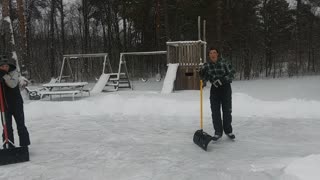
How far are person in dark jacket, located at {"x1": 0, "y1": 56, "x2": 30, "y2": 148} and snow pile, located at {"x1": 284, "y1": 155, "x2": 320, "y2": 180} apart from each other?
4249 mm

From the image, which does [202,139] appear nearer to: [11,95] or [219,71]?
[219,71]

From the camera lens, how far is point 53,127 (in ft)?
32.3

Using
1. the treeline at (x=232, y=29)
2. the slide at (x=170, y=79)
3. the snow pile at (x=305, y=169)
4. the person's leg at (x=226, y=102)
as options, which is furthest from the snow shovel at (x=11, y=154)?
the treeline at (x=232, y=29)

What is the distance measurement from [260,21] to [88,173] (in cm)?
2769

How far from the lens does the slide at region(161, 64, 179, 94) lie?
14914mm

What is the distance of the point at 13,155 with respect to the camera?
659 centimetres

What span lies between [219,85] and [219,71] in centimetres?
26

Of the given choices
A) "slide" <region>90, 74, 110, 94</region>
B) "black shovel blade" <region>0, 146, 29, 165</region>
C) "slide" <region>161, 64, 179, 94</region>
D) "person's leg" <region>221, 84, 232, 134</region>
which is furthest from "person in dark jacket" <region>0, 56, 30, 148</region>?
"slide" <region>90, 74, 110, 94</region>

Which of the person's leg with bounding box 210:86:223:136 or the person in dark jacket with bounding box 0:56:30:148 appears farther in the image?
the person's leg with bounding box 210:86:223:136

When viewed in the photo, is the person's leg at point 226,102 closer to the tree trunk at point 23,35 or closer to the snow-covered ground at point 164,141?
the snow-covered ground at point 164,141

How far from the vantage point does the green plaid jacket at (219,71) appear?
7.57m

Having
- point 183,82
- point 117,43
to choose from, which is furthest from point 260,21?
point 183,82

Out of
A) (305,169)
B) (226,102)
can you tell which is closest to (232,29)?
(226,102)

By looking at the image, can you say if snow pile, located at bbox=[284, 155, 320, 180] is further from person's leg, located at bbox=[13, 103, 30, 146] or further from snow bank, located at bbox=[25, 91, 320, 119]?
snow bank, located at bbox=[25, 91, 320, 119]
